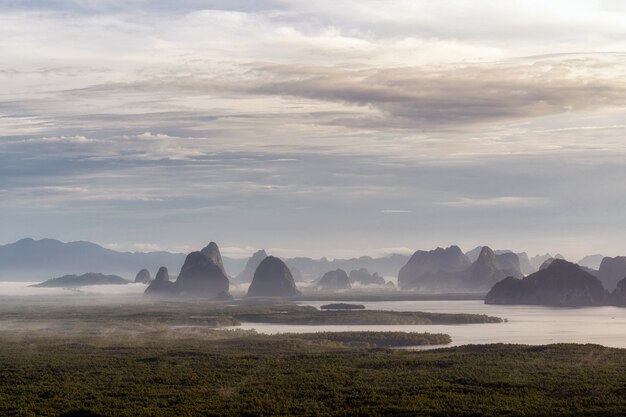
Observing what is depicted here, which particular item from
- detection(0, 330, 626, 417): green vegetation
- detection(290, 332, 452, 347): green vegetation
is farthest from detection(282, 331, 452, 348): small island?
detection(0, 330, 626, 417): green vegetation

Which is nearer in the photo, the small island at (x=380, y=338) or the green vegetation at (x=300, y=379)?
the green vegetation at (x=300, y=379)

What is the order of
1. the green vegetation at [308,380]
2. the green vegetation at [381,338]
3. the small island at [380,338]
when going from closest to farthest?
the green vegetation at [308,380], the small island at [380,338], the green vegetation at [381,338]

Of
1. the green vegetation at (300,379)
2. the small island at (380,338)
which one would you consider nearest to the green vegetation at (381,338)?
the small island at (380,338)

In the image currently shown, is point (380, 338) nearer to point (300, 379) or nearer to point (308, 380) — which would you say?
Answer: point (300, 379)

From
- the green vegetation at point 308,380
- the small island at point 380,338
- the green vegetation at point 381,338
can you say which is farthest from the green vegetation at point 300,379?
the green vegetation at point 381,338

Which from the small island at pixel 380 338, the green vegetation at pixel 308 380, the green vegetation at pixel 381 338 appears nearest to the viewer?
the green vegetation at pixel 308 380

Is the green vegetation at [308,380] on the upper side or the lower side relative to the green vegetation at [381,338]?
→ lower

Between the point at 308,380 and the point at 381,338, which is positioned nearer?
the point at 308,380

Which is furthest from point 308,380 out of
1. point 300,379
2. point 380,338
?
point 380,338

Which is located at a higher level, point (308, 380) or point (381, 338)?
point (381, 338)

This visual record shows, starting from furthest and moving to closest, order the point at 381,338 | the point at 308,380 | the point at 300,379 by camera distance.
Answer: the point at 381,338, the point at 300,379, the point at 308,380

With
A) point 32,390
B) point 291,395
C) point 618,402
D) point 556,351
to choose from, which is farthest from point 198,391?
point 556,351

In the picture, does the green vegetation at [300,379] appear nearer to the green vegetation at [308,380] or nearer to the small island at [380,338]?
the green vegetation at [308,380]
